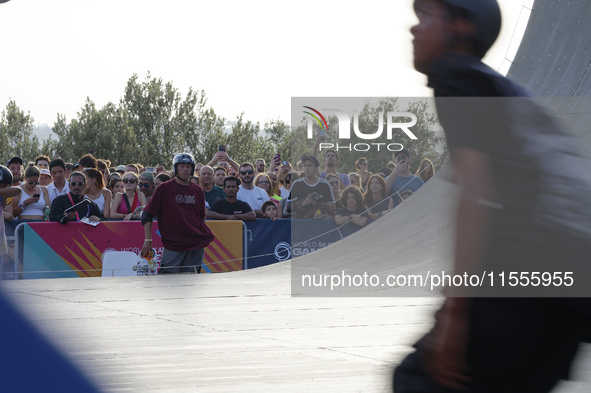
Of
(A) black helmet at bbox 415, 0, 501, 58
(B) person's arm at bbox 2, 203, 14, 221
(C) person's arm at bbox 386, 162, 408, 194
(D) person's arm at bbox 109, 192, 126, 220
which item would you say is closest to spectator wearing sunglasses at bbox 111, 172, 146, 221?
(D) person's arm at bbox 109, 192, 126, 220

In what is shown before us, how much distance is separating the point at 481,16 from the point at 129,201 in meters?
8.22

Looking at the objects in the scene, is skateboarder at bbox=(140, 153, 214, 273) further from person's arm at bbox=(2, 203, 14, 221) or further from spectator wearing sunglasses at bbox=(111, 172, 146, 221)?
person's arm at bbox=(2, 203, 14, 221)

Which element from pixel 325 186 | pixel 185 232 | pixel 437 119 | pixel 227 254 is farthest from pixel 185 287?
pixel 437 119

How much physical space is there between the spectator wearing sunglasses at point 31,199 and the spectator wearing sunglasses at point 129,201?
34.1 inches

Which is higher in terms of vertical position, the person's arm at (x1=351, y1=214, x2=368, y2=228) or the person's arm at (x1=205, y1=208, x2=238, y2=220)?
the person's arm at (x1=205, y1=208, x2=238, y2=220)

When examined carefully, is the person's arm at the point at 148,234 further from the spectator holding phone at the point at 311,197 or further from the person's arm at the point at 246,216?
the spectator holding phone at the point at 311,197

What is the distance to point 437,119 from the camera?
1.93 metres

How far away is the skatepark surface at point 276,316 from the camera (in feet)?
12.6

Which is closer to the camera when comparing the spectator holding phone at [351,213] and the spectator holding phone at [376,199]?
the spectator holding phone at [351,213]

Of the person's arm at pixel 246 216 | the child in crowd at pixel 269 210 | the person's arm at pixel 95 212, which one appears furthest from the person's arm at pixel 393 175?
the person's arm at pixel 95 212

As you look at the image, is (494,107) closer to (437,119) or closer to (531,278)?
(437,119)

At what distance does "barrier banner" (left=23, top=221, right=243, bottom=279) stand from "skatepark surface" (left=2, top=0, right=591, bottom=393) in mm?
601

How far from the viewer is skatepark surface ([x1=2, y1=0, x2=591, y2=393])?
12.6 feet

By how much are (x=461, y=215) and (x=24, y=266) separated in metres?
7.88
